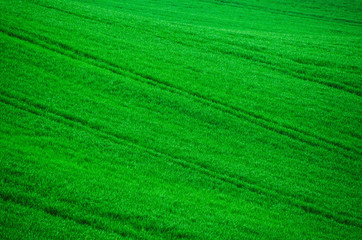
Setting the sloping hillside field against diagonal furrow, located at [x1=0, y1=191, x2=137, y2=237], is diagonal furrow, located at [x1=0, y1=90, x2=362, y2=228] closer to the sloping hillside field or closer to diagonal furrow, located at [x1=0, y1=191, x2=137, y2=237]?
the sloping hillside field

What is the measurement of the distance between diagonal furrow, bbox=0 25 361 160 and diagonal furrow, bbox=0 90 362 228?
5814 millimetres

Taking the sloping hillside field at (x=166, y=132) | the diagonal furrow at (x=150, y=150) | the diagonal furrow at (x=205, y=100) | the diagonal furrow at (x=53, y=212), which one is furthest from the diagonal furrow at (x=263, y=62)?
the diagonal furrow at (x=53, y=212)

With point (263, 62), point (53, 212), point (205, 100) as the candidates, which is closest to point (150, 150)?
point (53, 212)

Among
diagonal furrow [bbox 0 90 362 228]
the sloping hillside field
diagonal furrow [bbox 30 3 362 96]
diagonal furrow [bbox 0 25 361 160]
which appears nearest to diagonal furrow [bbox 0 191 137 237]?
the sloping hillside field

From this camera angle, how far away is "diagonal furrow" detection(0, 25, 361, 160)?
18781mm

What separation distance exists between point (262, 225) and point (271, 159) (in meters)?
5.35

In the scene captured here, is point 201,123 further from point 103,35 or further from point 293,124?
point 103,35

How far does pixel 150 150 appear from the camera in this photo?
14.6 metres

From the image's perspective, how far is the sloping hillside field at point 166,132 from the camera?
10586mm

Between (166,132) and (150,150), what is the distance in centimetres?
207

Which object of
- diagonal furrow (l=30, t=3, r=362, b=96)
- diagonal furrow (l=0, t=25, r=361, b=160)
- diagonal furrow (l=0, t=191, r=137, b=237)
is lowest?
diagonal furrow (l=0, t=191, r=137, b=237)

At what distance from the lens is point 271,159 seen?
16.4 m

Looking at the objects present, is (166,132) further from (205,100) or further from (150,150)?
(205,100)

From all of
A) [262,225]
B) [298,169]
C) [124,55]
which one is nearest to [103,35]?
[124,55]
